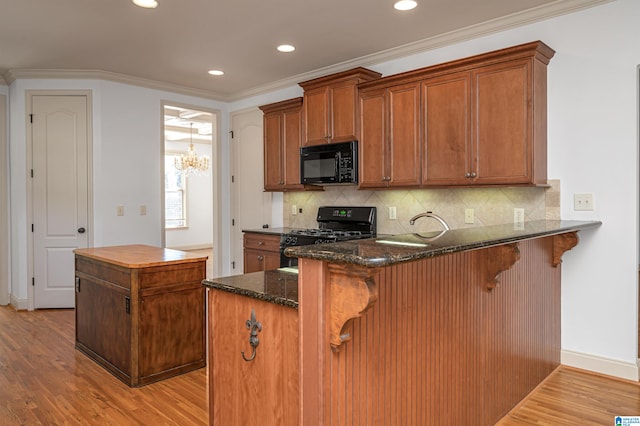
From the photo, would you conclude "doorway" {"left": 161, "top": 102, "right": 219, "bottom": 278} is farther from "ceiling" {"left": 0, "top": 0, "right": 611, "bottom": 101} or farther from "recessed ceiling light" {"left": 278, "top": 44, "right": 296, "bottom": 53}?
"recessed ceiling light" {"left": 278, "top": 44, "right": 296, "bottom": 53}

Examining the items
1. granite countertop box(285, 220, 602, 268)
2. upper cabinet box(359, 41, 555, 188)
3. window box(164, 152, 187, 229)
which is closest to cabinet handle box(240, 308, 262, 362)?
granite countertop box(285, 220, 602, 268)

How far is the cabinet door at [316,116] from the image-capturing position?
418 centimetres

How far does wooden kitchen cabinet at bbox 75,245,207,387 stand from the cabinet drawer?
1.27 metres

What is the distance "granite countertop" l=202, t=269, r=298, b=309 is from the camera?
1.51m

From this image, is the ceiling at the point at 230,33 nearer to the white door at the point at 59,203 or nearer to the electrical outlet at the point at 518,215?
the white door at the point at 59,203

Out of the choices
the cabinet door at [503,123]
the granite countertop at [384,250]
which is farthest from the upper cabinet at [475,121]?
the granite countertop at [384,250]

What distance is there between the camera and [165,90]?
533 centimetres

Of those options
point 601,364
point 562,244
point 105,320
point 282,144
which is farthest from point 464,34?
point 105,320

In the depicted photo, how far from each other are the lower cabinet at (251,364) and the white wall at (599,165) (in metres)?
2.44

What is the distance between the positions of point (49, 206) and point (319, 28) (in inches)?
144

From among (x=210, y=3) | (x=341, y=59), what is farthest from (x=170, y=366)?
(x=341, y=59)

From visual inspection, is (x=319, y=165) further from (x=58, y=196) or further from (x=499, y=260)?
(x=58, y=196)

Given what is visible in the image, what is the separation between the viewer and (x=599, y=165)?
2.92 m

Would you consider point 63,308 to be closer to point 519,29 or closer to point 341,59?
point 341,59
